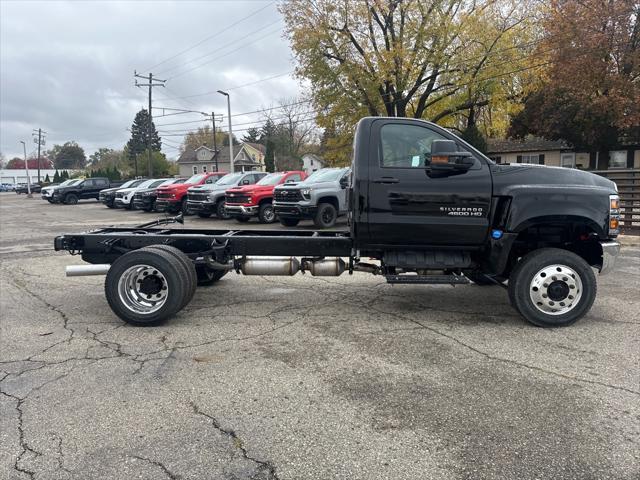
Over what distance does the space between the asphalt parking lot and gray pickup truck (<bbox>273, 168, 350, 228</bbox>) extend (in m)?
7.66

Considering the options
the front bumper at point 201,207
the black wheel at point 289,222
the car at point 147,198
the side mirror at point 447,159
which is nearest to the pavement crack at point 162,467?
the side mirror at point 447,159

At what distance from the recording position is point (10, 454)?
288 cm

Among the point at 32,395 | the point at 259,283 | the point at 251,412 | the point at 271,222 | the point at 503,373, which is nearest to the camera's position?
the point at 251,412

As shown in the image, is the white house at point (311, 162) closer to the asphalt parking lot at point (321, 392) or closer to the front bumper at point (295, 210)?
the front bumper at point (295, 210)

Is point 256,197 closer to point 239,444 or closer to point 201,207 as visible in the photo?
point 201,207

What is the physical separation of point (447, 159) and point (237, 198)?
11.9 m

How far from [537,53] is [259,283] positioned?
2331cm

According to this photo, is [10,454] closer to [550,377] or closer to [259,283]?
[550,377]

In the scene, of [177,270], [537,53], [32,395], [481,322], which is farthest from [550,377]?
[537,53]

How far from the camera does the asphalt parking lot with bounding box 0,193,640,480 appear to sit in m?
2.79

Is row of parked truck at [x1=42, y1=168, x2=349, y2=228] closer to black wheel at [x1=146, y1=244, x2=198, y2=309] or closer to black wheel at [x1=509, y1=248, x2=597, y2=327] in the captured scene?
black wheel at [x1=146, y1=244, x2=198, y2=309]

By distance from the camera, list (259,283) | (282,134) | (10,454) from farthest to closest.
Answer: (282,134), (259,283), (10,454)

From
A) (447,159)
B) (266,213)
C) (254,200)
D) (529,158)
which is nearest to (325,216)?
(254,200)

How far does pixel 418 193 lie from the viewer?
511 centimetres
